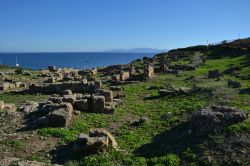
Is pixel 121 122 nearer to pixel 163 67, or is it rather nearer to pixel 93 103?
pixel 93 103

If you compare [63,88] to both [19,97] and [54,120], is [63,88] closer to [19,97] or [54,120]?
[19,97]

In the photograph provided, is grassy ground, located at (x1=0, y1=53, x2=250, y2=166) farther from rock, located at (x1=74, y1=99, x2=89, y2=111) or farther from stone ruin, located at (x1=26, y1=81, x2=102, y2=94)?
stone ruin, located at (x1=26, y1=81, x2=102, y2=94)

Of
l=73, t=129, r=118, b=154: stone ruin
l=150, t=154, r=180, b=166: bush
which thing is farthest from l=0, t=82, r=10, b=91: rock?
l=150, t=154, r=180, b=166: bush

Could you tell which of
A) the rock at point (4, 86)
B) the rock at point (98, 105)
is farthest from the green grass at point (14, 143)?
the rock at point (4, 86)

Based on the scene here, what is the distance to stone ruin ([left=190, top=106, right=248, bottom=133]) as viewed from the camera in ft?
59.0

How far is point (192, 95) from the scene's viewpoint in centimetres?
2886

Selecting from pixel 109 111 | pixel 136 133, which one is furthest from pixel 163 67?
pixel 136 133

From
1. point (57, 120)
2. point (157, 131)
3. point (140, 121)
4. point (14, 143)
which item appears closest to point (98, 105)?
point (140, 121)

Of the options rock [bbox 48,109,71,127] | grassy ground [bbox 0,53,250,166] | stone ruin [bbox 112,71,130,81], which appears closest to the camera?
grassy ground [bbox 0,53,250,166]

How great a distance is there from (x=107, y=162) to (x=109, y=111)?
8.16m

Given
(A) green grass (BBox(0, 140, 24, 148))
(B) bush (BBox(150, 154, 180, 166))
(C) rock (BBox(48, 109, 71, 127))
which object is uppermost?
(C) rock (BBox(48, 109, 71, 127))

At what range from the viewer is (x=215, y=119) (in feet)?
59.1

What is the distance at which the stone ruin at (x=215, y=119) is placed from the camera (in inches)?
707

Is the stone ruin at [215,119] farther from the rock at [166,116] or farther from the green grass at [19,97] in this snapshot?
the green grass at [19,97]
